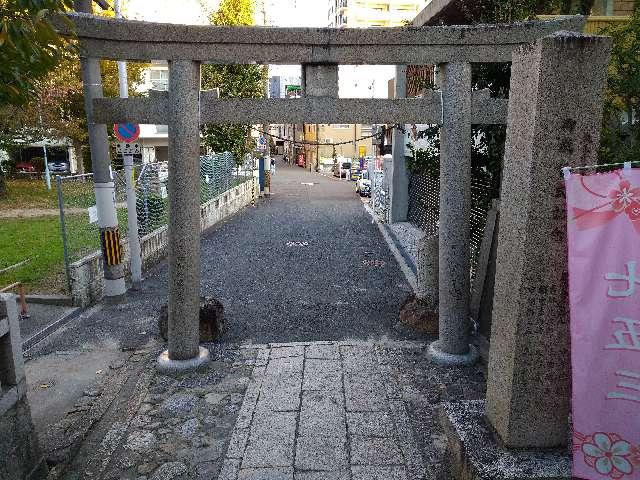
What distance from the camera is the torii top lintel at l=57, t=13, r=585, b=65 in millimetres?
5949

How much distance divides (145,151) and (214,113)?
39.2 metres

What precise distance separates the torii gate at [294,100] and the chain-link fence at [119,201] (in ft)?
5.31

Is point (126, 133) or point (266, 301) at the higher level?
point (126, 133)

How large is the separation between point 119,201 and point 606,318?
35.1 feet

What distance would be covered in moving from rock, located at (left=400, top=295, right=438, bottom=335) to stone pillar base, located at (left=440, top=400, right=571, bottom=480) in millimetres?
3586

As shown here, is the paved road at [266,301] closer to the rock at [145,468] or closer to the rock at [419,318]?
the rock at [419,318]

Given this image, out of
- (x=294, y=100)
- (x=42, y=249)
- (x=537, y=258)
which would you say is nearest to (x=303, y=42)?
(x=294, y=100)

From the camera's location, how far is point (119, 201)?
1152cm

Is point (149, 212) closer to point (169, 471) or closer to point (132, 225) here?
point (132, 225)

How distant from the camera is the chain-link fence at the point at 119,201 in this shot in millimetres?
→ 9711

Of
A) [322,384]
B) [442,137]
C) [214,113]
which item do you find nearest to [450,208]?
[442,137]

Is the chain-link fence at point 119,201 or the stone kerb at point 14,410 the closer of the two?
the stone kerb at point 14,410

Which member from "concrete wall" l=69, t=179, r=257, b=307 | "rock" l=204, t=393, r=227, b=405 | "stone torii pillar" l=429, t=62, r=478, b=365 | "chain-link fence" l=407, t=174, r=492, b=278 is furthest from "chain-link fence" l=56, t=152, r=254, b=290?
"chain-link fence" l=407, t=174, r=492, b=278

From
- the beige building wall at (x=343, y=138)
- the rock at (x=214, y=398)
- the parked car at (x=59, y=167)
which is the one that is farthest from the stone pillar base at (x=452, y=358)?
the beige building wall at (x=343, y=138)
